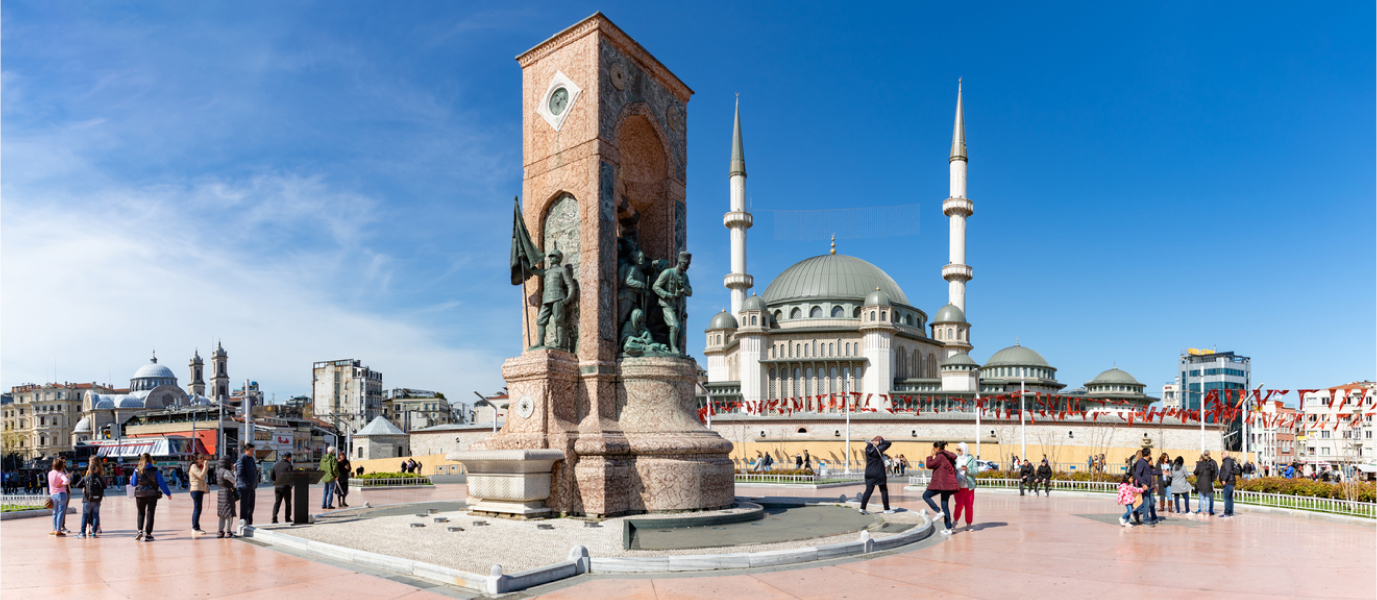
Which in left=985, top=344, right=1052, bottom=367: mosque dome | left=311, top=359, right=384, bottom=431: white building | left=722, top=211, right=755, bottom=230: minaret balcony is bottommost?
left=311, top=359, right=384, bottom=431: white building

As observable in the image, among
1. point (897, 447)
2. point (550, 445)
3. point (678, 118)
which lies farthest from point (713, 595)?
point (897, 447)

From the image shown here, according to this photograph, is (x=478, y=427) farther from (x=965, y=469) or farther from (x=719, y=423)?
(x=965, y=469)

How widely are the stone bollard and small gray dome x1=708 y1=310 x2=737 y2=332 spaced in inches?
2665

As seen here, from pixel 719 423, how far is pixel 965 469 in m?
46.0

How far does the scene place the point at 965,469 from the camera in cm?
1311

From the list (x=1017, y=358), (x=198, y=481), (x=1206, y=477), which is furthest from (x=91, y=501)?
(x=1017, y=358)

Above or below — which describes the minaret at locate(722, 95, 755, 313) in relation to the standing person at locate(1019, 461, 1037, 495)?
above

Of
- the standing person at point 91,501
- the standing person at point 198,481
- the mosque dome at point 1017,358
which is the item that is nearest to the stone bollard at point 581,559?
the standing person at point 198,481

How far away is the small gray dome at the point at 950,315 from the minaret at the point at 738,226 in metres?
17.0

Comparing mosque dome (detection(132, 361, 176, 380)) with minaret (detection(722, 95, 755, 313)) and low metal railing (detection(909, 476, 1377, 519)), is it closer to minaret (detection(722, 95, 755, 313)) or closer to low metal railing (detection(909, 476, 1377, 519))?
minaret (detection(722, 95, 755, 313))

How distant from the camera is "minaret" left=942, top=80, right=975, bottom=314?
230 ft

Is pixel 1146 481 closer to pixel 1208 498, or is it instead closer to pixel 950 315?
pixel 1208 498

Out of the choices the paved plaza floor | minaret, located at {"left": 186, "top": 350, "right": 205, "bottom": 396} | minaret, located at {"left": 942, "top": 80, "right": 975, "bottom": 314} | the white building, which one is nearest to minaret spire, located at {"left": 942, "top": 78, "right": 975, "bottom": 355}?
minaret, located at {"left": 942, "top": 80, "right": 975, "bottom": 314}

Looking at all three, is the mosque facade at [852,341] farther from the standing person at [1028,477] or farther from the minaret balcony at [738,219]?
the standing person at [1028,477]
